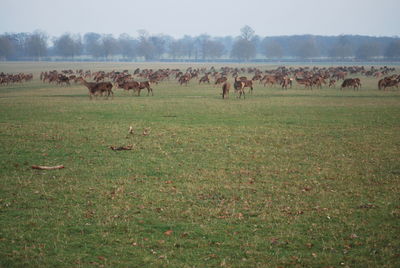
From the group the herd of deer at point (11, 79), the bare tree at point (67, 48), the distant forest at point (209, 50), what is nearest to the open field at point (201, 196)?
the herd of deer at point (11, 79)

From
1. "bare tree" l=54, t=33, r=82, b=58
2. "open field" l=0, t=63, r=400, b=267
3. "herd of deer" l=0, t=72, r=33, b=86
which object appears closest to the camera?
"open field" l=0, t=63, r=400, b=267

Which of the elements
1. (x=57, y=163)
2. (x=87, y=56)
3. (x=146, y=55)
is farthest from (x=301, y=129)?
(x=87, y=56)

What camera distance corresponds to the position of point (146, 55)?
518ft

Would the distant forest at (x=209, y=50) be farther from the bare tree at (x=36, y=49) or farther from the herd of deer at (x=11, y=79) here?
the herd of deer at (x=11, y=79)

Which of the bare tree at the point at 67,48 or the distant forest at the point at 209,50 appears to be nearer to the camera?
the distant forest at the point at 209,50

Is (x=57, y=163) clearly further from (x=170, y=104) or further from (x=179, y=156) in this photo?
(x=170, y=104)

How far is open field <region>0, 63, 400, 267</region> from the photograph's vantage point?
5.77m

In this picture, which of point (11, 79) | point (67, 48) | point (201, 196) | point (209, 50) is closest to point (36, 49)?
point (67, 48)

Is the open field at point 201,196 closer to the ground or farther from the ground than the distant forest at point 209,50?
closer to the ground

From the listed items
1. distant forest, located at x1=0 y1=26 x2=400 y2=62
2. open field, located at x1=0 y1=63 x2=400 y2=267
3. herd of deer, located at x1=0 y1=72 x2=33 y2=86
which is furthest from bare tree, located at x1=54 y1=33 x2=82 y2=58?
open field, located at x1=0 y1=63 x2=400 y2=267

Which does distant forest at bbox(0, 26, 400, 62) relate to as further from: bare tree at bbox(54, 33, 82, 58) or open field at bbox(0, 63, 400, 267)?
open field at bbox(0, 63, 400, 267)

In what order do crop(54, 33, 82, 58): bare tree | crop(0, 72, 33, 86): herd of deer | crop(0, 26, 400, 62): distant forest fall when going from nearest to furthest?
crop(0, 72, 33, 86): herd of deer < crop(0, 26, 400, 62): distant forest < crop(54, 33, 82, 58): bare tree

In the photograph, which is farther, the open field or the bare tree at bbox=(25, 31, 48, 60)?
the bare tree at bbox=(25, 31, 48, 60)

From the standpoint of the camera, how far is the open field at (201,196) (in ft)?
18.9
